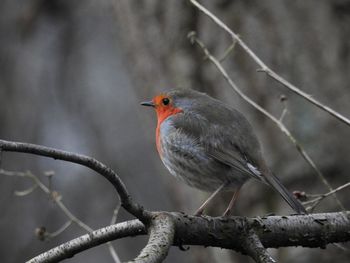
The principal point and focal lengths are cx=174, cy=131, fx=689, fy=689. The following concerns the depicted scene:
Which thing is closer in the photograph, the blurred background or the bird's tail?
the bird's tail

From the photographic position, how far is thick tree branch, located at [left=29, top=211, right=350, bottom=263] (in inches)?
107

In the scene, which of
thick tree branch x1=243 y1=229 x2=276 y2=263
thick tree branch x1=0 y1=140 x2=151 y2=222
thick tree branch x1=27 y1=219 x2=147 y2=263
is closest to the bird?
thick tree branch x1=243 y1=229 x2=276 y2=263

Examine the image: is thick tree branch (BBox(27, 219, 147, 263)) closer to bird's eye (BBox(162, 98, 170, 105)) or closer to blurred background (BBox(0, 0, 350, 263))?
bird's eye (BBox(162, 98, 170, 105))

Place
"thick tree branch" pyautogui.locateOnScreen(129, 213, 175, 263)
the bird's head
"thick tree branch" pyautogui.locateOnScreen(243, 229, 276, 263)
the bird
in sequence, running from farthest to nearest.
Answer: the bird's head, the bird, "thick tree branch" pyautogui.locateOnScreen(243, 229, 276, 263), "thick tree branch" pyautogui.locateOnScreen(129, 213, 175, 263)

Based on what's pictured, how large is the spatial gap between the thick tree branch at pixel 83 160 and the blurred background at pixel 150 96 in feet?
7.92

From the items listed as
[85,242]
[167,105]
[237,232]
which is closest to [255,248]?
[237,232]

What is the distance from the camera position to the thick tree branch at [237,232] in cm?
272

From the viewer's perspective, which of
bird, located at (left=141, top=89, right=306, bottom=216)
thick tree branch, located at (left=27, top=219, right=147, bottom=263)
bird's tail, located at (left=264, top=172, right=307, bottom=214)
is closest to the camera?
thick tree branch, located at (left=27, top=219, right=147, bottom=263)

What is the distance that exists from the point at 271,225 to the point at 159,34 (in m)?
2.72

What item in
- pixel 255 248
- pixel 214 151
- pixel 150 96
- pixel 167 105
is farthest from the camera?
pixel 150 96

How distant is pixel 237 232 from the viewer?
302 cm

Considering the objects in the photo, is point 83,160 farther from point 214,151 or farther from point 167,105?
point 167,105

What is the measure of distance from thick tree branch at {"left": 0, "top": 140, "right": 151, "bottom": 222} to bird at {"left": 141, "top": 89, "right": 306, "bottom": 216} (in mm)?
1129

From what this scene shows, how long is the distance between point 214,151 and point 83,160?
4.93ft
